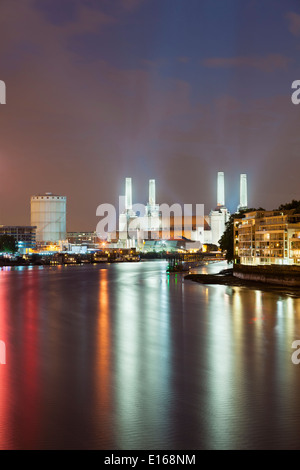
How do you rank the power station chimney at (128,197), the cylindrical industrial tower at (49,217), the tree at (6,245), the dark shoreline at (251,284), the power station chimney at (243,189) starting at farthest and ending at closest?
the power station chimney at (128,197)
the cylindrical industrial tower at (49,217)
the power station chimney at (243,189)
the tree at (6,245)
the dark shoreline at (251,284)

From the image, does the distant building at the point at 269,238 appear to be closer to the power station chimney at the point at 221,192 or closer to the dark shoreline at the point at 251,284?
the dark shoreline at the point at 251,284

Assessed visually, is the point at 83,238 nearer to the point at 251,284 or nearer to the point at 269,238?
the point at 269,238

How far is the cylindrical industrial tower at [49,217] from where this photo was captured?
435 ft

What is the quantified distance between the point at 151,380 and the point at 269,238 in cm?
3768

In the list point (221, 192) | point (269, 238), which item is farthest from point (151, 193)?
point (269, 238)

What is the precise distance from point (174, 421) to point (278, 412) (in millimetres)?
1721

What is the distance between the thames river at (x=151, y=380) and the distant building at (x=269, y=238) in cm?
2215

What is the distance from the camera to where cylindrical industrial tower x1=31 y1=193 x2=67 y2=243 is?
132m

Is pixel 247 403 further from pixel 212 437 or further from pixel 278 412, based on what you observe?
pixel 212 437

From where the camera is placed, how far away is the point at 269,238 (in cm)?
4722

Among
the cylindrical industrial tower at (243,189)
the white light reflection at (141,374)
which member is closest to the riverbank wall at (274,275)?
the white light reflection at (141,374)

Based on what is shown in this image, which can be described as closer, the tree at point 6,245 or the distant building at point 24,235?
the tree at point 6,245

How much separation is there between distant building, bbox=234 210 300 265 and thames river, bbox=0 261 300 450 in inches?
872

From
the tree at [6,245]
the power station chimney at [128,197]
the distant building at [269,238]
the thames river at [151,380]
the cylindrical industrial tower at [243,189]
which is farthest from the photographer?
the power station chimney at [128,197]
